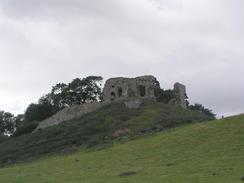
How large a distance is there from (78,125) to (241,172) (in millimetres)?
55679

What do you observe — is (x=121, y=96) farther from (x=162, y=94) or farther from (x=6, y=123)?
(x=6, y=123)

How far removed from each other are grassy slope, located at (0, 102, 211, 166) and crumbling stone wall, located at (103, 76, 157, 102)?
5.01 meters

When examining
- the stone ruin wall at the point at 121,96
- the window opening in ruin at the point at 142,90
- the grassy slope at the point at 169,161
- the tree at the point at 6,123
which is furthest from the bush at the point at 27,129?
the tree at the point at 6,123

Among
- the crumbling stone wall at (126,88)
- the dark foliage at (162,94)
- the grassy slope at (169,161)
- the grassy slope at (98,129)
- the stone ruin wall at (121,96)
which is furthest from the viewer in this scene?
the dark foliage at (162,94)

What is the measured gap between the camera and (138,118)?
261ft

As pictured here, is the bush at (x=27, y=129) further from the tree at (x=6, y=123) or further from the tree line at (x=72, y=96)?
the tree at (x=6, y=123)

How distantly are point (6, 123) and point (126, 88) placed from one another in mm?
70330

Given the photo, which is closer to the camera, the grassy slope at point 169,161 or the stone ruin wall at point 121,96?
the grassy slope at point 169,161

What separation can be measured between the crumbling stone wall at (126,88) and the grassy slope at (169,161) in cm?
3855

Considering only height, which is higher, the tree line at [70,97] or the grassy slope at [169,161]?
the tree line at [70,97]

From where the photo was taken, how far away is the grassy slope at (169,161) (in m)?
30.2

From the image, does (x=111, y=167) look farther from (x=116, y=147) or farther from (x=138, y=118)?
(x=138, y=118)

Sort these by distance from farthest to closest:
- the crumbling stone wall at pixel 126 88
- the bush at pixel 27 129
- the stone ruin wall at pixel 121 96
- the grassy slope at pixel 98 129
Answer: the bush at pixel 27 129 → the crumbling stone wall at pixel 126 88 → the stone ruin wall at pixel 121 96 → the grassy slope at pixel 98 129

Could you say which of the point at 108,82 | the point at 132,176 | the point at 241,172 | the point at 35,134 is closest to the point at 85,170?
the point at 132,176
